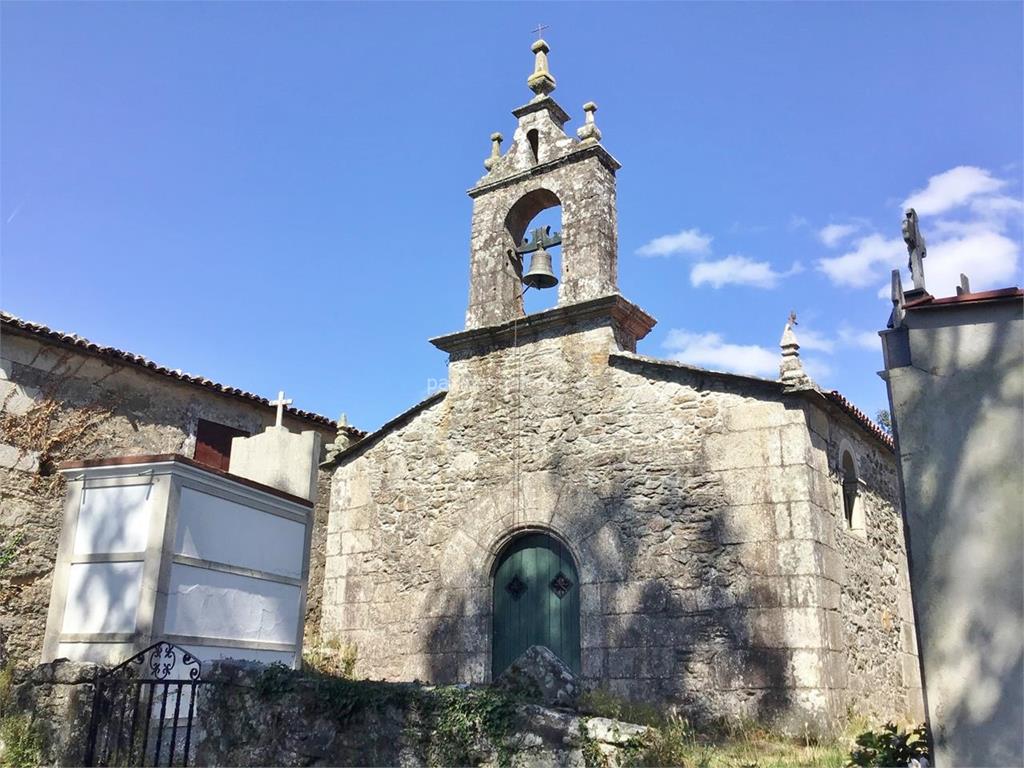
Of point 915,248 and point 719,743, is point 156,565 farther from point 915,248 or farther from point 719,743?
point 915,248

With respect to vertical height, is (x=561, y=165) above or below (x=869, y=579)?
above

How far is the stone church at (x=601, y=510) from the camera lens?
908 centimetres

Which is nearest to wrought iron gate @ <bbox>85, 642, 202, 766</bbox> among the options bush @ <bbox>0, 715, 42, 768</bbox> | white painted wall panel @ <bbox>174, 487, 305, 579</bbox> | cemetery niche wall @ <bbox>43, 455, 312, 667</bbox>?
bush @ <bbox>0, 715, 42, 768</bbox>

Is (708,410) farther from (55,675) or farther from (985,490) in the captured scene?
(55,675)

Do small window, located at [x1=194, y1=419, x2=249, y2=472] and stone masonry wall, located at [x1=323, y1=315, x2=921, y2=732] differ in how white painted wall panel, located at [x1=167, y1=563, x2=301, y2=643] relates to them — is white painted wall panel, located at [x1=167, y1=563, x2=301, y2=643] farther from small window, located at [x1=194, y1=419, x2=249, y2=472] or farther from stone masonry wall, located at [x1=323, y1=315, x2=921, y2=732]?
small window, located at [x1=194, y1=419, x2=249, y2=472]

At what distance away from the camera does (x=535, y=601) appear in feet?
34.4

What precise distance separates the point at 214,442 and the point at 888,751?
34.3 ft

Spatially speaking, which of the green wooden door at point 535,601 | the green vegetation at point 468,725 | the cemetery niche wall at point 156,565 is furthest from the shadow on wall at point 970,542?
the cemetery niche wall at point 156,565

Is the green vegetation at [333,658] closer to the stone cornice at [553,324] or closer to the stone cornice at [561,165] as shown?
the stone cornice at [553,324]

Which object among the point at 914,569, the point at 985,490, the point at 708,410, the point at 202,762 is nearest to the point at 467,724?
the point at 202,762

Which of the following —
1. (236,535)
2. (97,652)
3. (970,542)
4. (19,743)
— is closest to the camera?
(970,542)

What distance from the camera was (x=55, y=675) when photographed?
6.63 meters

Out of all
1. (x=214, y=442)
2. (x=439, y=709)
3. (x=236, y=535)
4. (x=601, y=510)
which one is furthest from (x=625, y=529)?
(x=214, y=442)

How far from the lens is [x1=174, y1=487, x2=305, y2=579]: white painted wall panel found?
7.98 metres
